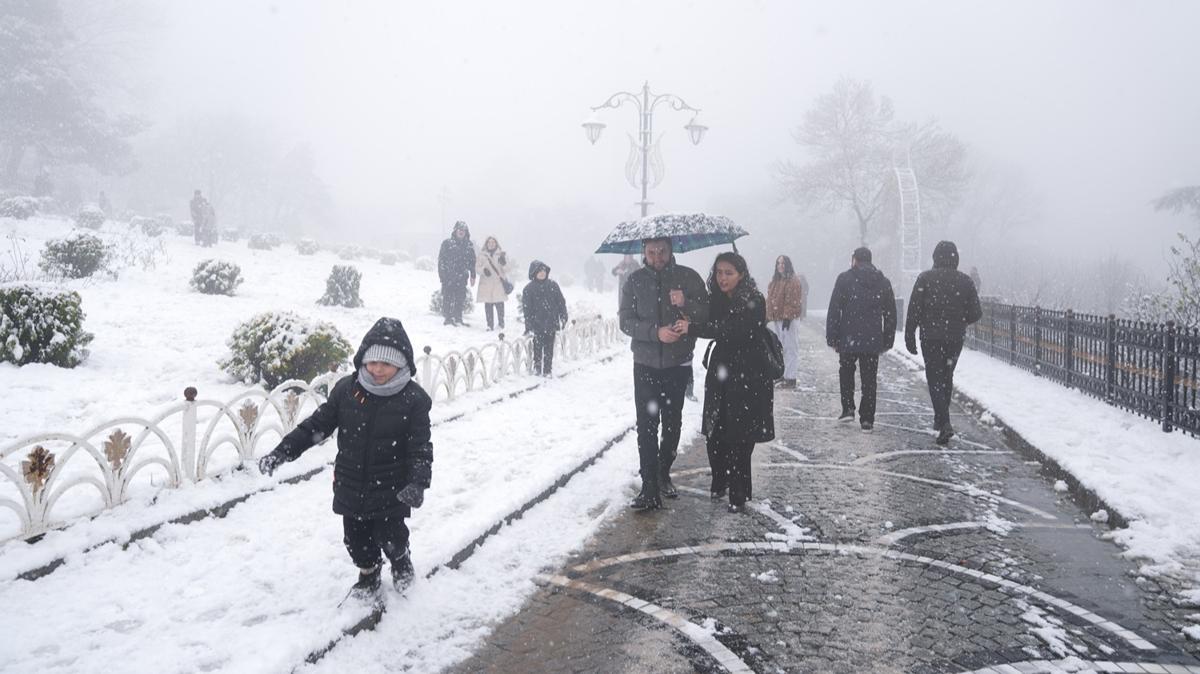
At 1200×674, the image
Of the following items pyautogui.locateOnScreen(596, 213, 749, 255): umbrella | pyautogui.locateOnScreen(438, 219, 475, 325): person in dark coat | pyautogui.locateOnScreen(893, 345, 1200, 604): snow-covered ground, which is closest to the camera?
pyautogui.locateOnScreen(893, 345, 1200, 604): snow-covered ground

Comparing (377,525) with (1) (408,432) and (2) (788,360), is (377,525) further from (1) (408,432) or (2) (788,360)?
(2) (788,360)

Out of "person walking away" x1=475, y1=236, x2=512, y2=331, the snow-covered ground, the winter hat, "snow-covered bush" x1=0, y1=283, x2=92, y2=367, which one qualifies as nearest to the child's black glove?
the winter hat

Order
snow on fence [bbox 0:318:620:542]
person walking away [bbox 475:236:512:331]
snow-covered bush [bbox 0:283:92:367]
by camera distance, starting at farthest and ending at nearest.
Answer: person walking away [bbox 475:236:512:331] < snow-covered bush [bbox 0:283:92:367] < snow on fence [bbox 0:318:620:542]

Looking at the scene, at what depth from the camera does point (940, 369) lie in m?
8.09

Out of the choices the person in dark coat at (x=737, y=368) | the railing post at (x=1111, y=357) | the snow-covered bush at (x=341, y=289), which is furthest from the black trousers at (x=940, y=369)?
the snow-covered bush at (x=341, y=289)

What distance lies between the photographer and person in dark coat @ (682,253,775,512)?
5.40 metres

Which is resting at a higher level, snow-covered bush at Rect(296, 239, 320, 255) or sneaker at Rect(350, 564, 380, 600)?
snow-covered bush at Rect(296, 239, 320, 255)

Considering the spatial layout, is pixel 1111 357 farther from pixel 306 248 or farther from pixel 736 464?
pixel 306 248

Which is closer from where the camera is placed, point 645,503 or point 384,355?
point 384,355

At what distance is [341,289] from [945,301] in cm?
1423

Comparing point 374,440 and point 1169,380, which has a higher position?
point 374,440

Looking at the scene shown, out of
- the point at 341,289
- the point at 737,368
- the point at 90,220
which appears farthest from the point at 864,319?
the point at 90,220

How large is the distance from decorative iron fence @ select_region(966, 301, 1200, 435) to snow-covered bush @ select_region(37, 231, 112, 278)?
1854 cm

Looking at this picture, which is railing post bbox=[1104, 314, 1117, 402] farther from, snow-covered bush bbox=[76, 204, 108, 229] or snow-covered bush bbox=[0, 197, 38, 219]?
snow-covered bush bbox=[0, 197, 38, 219]
